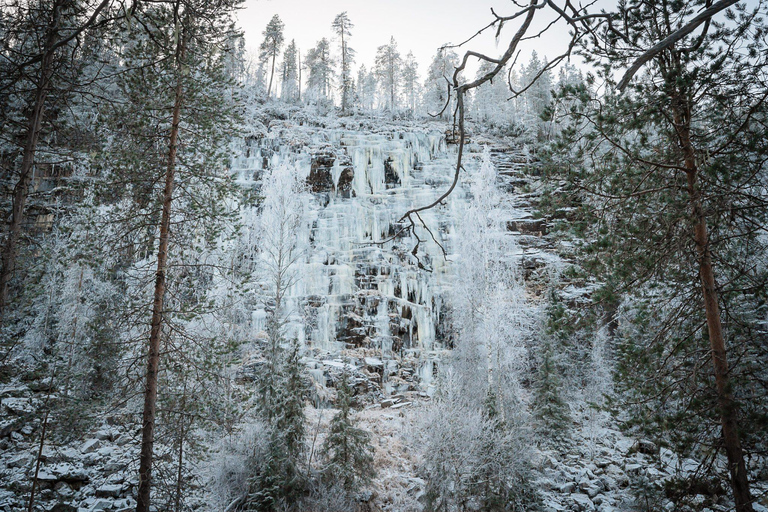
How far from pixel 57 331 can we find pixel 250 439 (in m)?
11.9

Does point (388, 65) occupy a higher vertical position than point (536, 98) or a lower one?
higher

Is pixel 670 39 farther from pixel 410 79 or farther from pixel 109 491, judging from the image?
pixel 410 79

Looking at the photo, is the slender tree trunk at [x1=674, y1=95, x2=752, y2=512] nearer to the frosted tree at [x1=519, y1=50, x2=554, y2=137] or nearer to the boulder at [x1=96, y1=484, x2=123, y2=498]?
the boulder at [x1=96, y1=484, x2=123, y2=498]


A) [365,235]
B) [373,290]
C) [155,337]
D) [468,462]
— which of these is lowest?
[468,462]

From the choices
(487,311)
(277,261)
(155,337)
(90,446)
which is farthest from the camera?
(487,311)

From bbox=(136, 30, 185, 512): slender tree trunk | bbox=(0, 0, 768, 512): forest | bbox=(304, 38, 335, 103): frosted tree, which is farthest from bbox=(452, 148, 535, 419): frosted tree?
bbox=(304, 38, 335, 103): frosted tree

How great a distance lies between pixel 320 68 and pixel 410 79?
31.4 feet

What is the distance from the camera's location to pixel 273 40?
36.2 metres

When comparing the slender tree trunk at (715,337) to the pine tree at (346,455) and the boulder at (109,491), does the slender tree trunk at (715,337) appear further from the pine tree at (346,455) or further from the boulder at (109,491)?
the boulder at (109,491)

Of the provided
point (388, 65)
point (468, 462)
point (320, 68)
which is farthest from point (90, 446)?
point (388, 65)

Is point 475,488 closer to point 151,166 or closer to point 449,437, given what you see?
point 449,437

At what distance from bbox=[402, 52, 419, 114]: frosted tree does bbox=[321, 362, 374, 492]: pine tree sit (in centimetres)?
3438

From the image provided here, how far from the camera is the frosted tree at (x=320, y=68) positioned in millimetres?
34062

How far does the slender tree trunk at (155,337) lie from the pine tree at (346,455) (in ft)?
12.4
